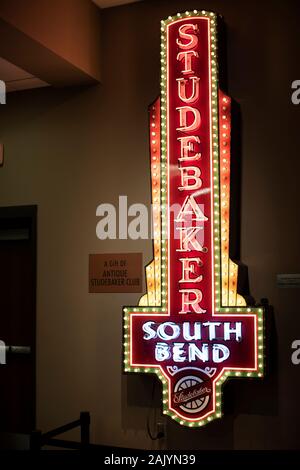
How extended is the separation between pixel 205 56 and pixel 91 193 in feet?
4.71

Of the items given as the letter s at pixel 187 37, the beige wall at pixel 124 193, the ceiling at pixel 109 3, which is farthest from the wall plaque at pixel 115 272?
the ceiling at pixel 109 3

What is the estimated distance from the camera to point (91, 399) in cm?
459

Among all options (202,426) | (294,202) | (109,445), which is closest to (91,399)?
(109,445)

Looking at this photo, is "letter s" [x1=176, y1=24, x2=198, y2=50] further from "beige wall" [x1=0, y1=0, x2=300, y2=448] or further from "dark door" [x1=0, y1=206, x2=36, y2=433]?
"dark door" [x1=0, y1=206, x2=36, y2=433]

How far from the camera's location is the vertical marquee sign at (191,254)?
3875 mm

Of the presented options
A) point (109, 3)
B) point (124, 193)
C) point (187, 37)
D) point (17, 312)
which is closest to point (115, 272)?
point (124, 193)

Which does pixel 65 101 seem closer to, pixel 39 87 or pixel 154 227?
pixel 39 87

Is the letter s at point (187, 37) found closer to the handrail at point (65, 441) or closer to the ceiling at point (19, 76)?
the ceiling at point (19, 76)

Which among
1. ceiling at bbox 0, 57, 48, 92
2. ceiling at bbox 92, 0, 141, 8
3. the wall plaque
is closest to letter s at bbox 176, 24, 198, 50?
ceiling at bbox 92, 0, 141, 8

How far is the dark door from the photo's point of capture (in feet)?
16.4

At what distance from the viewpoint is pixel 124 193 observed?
4.61 metres

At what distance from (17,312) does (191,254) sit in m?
1.92

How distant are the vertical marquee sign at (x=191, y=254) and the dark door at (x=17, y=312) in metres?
1.30

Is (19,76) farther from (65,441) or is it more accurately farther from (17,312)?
(65,441)
